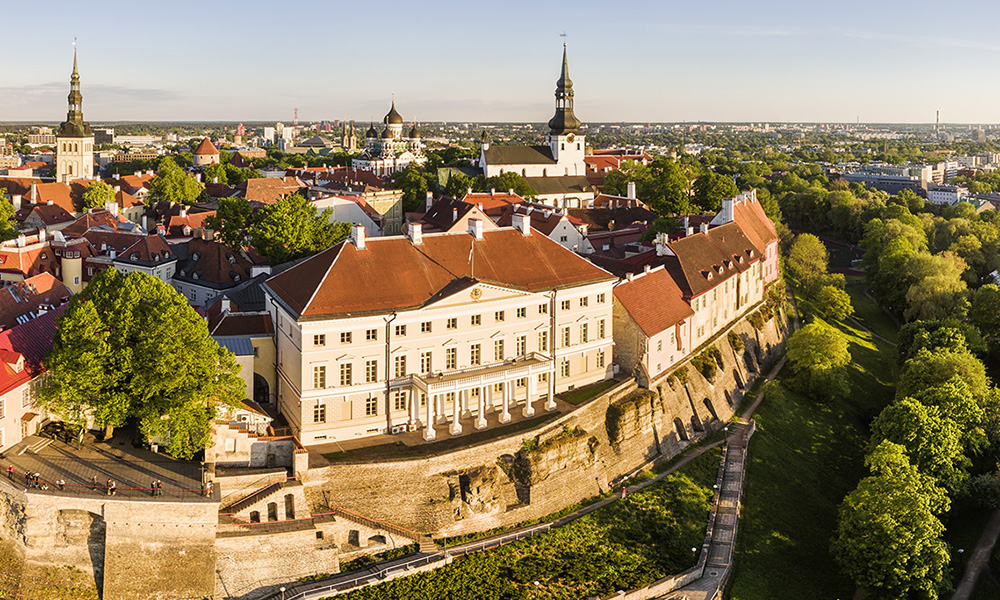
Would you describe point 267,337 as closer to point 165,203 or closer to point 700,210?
point 165,203

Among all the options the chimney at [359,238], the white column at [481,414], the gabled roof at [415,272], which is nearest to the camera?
the gabled roof at [415,272]

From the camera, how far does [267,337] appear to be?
161 ft

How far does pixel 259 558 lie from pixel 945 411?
40.7 m

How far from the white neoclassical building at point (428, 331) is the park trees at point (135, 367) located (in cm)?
514

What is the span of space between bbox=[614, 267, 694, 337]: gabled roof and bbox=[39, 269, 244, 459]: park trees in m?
25.3

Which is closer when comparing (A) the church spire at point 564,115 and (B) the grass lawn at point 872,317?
(B) the grass lawn at point 872,317

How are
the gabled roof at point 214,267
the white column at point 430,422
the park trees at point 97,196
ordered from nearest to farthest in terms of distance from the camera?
the white column at point 430,422
the gabled roof at point 214,267
the park trees at point 97,196

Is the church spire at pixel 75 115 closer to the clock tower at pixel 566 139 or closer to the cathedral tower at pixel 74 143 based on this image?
the cathedral tower at pixel 74 143

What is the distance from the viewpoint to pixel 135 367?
132ft

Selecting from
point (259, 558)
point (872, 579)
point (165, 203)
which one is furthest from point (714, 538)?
point (165, 203)

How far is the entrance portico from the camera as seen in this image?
4606cm

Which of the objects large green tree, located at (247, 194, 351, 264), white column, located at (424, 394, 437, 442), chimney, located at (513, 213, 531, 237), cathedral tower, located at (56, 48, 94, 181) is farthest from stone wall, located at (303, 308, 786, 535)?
cathedral tower, located at (56, 48, 94, 181)

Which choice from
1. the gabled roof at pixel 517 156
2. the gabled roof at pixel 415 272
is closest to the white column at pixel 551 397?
the gabled roof at pixel 415 272

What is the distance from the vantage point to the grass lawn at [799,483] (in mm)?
45906
